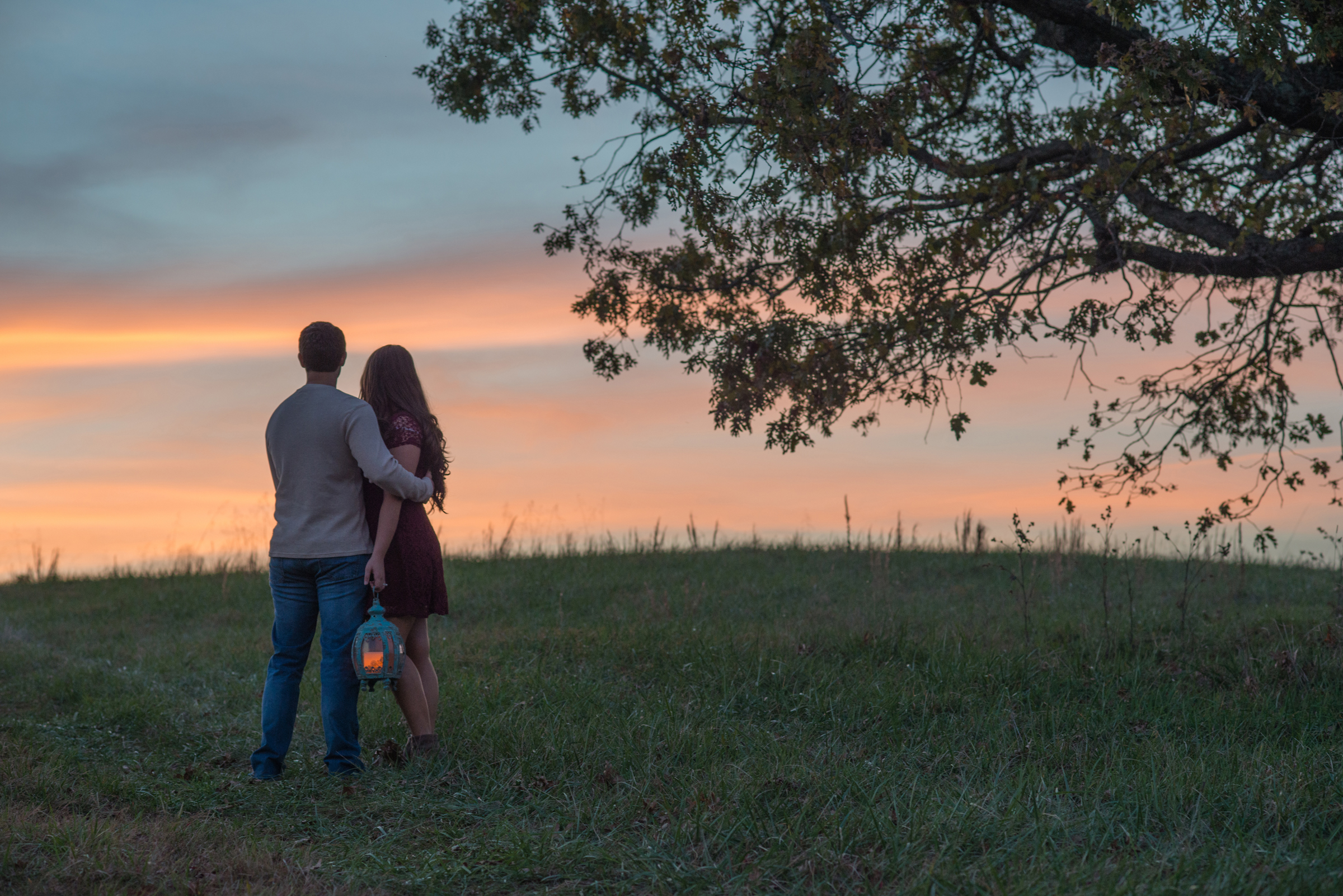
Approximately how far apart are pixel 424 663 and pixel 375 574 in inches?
29.0

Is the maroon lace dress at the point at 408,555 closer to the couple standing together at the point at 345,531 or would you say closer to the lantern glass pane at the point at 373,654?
the couple standing together at the point at 345,531

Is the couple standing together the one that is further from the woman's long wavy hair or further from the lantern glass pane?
the lantern glass pane

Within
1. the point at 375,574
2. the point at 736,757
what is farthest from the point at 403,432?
the point at 736,757

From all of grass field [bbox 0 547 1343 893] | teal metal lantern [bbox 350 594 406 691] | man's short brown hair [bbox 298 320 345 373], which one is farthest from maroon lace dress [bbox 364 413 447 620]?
grass field [bbox 0 547 1343 893]

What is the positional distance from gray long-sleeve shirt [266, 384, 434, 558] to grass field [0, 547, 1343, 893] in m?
1.36

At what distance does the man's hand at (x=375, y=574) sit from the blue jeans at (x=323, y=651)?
112 mm

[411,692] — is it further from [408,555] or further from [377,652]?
[408,555]

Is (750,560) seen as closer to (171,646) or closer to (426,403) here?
(171,646)

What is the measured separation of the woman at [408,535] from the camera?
593 centimetres

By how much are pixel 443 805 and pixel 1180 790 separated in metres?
3.67

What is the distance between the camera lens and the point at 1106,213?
336 inches

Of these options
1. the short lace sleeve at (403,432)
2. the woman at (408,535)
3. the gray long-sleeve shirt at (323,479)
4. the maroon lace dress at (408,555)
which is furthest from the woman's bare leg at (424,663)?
the short lace sleeve at (403,432)

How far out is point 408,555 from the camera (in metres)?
5.95

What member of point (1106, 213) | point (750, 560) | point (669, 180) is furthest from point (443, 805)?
point (750, 560)
